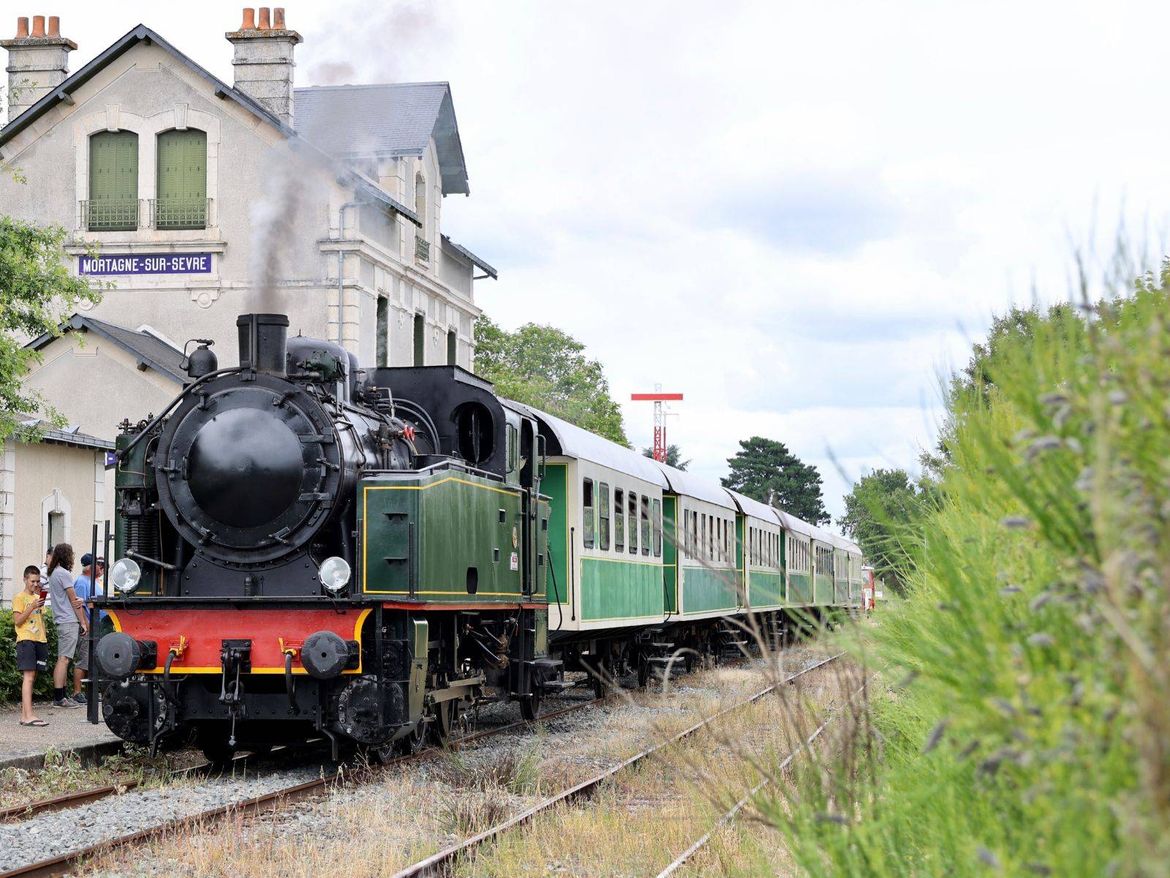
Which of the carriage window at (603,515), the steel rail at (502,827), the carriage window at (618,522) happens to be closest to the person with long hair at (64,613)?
the carriage window at (603,515)

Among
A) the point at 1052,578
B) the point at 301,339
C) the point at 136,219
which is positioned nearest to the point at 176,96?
the point at 136,219

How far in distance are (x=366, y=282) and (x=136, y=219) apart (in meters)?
4.65

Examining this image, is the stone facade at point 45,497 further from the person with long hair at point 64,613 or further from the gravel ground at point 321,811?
→ the gravel ground at point 321,811

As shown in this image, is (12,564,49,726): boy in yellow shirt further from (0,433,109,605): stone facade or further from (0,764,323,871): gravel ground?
(0,433,109,605): stone facade

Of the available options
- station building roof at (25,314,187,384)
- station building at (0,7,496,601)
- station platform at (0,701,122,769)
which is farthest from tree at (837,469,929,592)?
station building at (0,7,496,601)

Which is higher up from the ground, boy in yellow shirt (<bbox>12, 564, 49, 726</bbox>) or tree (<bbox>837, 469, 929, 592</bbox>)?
tree (<bbox>837, 469, 929, 592</bbox>)

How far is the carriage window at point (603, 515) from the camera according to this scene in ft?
52.3

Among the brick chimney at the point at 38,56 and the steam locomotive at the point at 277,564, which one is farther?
the brick chimney at the point at 38,56

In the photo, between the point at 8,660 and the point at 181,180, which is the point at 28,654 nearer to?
the point at 8,660

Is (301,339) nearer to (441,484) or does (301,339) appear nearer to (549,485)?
(441,484)

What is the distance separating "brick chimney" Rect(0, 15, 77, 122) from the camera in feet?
95.7

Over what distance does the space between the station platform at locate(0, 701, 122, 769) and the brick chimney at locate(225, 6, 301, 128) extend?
58.1ft

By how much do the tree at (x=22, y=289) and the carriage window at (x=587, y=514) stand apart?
17.7 feet

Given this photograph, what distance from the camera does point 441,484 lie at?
1064 cm
